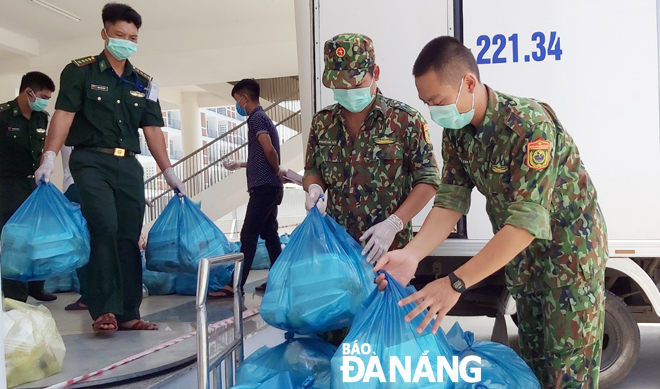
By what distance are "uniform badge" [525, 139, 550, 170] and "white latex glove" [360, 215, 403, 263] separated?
62 centimetres

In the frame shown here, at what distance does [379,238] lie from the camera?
2.12 m

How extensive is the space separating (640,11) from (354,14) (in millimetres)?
1303

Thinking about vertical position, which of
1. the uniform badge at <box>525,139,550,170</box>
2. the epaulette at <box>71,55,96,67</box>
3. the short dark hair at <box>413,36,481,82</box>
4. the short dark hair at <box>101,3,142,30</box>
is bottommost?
the uniform badge at <box>525,139,550,170</box>

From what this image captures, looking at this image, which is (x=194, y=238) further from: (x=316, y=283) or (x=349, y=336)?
(x=349, y=336)

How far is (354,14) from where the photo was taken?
3045 mm

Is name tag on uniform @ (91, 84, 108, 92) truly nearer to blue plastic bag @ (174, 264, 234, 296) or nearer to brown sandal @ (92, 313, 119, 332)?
brown sandal @ (92, 313, 119, 332)

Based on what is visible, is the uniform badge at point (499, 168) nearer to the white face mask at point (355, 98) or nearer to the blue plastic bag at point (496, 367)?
the blue plastic bag at point (496, 367)

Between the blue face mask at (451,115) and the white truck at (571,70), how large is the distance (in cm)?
122

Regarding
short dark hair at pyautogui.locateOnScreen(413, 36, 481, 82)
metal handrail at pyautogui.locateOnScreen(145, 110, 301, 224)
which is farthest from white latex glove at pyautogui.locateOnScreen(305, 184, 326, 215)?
metal handrail at pyautogui.locateOnScreen(145, 110, 301, 224)

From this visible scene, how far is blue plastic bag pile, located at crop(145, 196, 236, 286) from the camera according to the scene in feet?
12.2

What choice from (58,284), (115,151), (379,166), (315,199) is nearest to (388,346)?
(315,199)

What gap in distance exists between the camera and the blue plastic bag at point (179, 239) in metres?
3.71

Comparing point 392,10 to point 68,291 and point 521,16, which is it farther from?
point 68,291

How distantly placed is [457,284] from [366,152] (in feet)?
2.99
